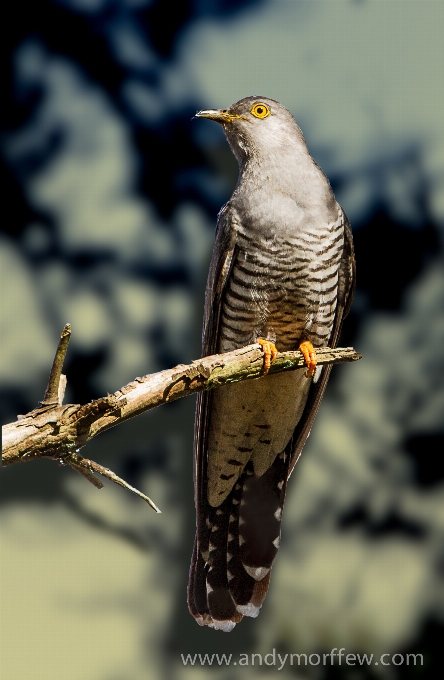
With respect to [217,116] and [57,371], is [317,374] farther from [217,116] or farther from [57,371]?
[57,371]

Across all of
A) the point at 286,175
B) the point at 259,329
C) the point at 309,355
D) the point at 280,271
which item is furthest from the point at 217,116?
the point at 309,355

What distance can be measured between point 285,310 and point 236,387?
399mm

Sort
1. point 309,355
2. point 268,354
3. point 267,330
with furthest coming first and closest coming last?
point 267,330 → point 309,355 → point 268,354

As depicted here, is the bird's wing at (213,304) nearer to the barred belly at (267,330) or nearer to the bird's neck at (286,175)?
the barred belly at (267,330)

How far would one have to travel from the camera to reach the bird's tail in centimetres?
292

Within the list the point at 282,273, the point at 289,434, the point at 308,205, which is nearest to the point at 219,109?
the point at 308,205

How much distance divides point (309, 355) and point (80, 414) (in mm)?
1001

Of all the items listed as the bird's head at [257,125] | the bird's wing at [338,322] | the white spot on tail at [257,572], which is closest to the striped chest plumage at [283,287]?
the bird's wing at [338,322]

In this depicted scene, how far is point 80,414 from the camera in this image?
1899mm

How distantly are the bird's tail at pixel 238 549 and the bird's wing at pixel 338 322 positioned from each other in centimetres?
7

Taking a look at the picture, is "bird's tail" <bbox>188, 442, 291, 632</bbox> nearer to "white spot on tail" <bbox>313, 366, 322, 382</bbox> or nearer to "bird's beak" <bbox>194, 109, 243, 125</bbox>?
"white spot on tail" <bbox>313, 366, 322, 382</bbox>

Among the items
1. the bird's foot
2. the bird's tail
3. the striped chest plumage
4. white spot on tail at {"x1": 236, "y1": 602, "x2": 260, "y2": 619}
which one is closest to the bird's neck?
the striped chest plumage

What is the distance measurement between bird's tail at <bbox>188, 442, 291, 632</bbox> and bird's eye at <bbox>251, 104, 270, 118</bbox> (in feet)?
4.54

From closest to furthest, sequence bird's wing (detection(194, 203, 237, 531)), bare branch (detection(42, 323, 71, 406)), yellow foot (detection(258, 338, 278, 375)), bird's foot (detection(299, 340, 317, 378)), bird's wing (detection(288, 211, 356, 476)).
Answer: bare branch (detection(42, 323, 71, 406)) < yellow foot (detection(258, 338, 278, 375)) < bird's foot (detection(299, 340, 317, 378)) < bird's wing (detection(194, 203, 237, 531)) < bird's wing (detection(288, 211, 356, 476))
